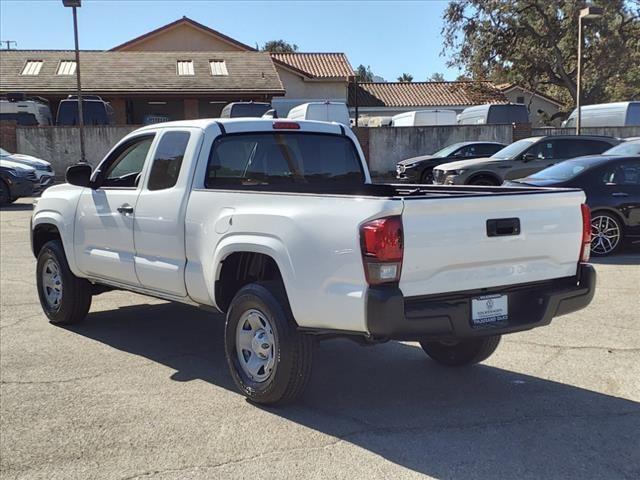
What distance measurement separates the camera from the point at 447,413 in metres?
4.30

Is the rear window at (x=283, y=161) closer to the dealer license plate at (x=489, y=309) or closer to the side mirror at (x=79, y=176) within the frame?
the side mirror at (x=79, y=176)

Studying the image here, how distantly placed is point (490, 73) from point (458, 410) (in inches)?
1626

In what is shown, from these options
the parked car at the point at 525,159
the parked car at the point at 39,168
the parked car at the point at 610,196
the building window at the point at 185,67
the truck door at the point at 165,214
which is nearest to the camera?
the truck door at the point at 165,214

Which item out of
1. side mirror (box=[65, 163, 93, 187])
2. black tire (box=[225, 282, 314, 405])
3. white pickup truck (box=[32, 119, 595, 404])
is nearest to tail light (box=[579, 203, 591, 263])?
white pickup truck (box=[32, 119, 595, 404])

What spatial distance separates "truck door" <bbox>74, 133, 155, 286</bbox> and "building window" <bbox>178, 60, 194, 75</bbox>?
28492mm

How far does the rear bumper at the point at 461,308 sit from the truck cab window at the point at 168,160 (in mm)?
2237

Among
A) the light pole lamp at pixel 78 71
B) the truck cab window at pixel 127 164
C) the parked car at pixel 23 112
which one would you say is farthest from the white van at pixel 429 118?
the truck cab window at pixel 127 164

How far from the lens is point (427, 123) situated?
92.1 ft

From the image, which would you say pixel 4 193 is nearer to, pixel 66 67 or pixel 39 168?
pixel 39 168

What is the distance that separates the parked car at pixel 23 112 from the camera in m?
25.0

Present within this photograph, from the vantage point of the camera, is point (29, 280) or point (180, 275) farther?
point (29, 280)

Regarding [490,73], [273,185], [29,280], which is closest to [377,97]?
[490,73]

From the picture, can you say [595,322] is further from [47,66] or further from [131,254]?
[47,66]

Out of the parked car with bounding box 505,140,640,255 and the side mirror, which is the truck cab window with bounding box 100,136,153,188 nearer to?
the side mirror
